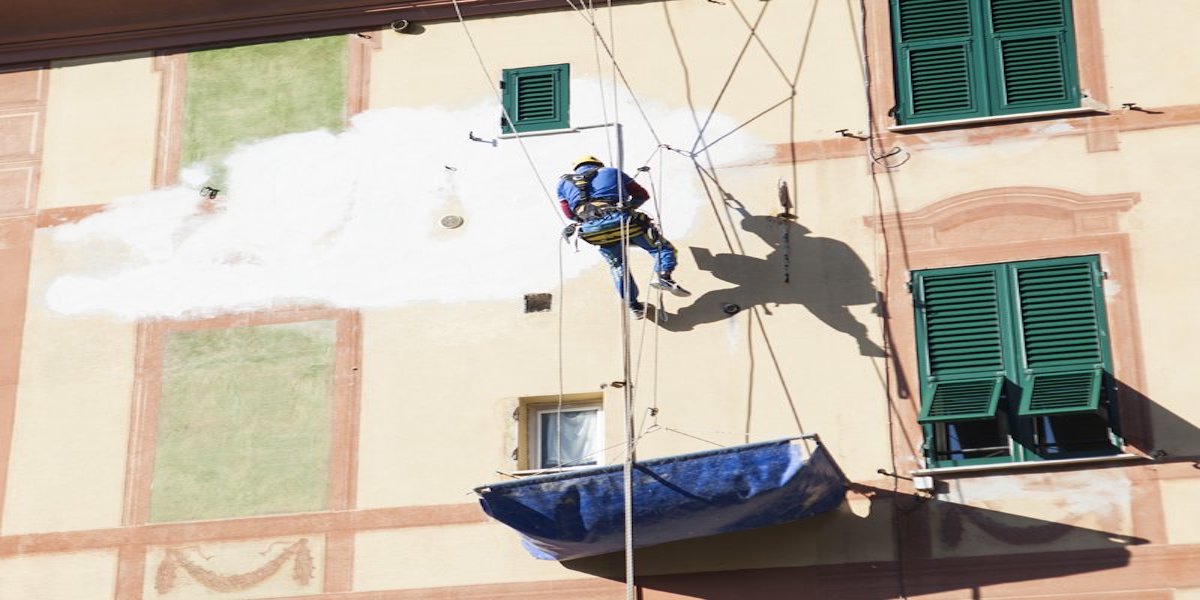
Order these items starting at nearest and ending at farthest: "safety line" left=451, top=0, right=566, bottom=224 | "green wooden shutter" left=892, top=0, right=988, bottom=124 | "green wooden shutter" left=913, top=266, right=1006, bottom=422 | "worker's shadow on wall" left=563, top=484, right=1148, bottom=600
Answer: "worker's shadow on wall" left=563, top=484, right=1148, bottom=600
"green wooden shutter" left=913, top=266, right=1006, bottom=422
"green wooden shutter" left=892, top=0, right=988, bottom=124
"safety line" left=451, top=0, right=566, bottom=224

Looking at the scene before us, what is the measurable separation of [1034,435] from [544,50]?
5.01 metres

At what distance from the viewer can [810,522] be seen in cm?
1437

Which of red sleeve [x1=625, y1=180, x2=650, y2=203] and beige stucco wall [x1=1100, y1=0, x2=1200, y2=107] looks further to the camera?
beige stucco wall [x1=1100, y1=0, x2=1200, y2=107]

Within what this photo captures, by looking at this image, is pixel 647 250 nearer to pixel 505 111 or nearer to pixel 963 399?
pixel 505 111

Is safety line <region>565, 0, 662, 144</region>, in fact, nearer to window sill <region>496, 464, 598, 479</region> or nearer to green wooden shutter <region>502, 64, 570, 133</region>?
green wooden shutter <region>502, 64, 570, 133</region>

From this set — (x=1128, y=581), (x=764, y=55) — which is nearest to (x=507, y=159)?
(x=764, y=55)

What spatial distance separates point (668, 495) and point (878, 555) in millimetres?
1645

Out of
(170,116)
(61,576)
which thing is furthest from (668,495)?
(170,116)

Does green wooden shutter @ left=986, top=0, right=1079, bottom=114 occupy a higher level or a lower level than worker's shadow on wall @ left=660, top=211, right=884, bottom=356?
higher

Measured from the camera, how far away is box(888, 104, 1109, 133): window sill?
15281mm

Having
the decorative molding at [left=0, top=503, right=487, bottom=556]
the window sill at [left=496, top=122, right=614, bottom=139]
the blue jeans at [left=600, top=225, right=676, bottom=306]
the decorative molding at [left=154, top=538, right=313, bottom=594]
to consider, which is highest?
the window sill at [left=496, top=122, right=614, bottom=139]

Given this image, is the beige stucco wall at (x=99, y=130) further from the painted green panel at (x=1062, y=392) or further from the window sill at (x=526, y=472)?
the painted green panel at (x=1062, y=392)

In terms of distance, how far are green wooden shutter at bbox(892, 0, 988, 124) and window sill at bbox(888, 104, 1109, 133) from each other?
110 mm

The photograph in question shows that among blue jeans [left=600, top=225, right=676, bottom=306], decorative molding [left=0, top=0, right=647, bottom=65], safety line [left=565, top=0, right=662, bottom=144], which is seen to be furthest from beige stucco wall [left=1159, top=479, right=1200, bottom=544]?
decorative molding [left=0, top=0, right=647, bottom=65]
